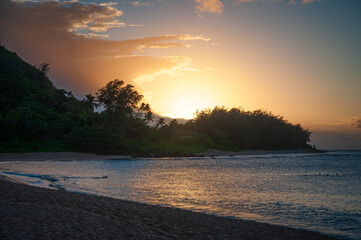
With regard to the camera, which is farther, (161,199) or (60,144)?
(60,144)

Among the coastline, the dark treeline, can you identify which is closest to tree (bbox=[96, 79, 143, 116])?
the dark treeline

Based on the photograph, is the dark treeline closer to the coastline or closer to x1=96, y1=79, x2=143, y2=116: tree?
x1=96, y1=79, x2=143, y2=116: tree

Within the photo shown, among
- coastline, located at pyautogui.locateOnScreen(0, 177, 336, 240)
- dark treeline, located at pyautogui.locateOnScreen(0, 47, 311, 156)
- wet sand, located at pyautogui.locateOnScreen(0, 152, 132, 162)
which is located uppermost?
dark treeline, located at pyautogui.locateOnScreen(0, 47, 311, 156)

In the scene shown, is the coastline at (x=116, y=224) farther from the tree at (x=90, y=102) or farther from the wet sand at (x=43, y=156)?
the tree at (x=90, y=102)

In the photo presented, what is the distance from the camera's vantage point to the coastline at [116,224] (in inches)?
297

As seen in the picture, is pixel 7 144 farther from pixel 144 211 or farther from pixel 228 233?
pixel 228 233

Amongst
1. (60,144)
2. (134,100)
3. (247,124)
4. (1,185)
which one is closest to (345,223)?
(1,185)

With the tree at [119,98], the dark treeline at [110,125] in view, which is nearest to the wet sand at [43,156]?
the dark treeline at [110,125]

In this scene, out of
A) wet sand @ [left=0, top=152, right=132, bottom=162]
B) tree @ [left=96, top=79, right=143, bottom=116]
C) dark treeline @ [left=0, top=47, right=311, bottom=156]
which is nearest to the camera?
Answer: wet sand @ [left=0, top=152, right=132, bottom=162]

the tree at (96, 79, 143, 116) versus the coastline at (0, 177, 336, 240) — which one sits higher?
the tree at (96, 79, 143, 116)

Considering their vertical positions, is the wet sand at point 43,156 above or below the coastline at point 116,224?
below

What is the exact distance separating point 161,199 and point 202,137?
84.8m

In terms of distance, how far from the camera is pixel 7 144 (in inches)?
2277

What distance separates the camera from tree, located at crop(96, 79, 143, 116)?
8325cm
